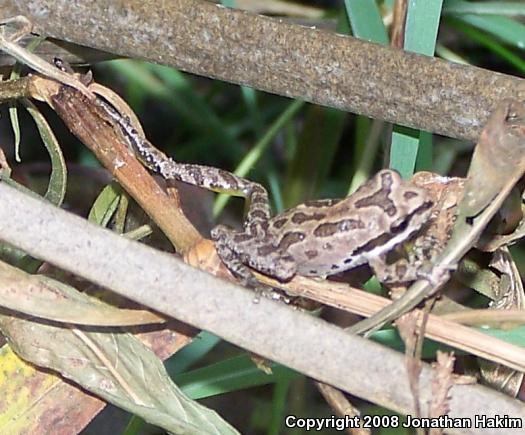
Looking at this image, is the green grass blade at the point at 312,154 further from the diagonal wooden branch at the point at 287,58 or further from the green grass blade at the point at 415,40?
the diagonal wooden branch at the point at 287,58

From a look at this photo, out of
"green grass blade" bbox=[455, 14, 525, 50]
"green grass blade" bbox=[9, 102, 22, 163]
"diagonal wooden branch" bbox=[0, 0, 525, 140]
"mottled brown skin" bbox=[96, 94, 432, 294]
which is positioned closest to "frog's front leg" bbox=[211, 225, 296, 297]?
"mottled brown skin" bbox=[96, 94, 432, 294]

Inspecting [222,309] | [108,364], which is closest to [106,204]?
[108,364]

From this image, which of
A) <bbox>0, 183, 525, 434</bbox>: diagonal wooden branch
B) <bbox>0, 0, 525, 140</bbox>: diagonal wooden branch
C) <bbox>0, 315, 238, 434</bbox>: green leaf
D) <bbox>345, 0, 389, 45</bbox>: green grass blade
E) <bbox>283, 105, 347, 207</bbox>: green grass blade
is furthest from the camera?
<bbox>283, 105, 347, 207</bbox>: green grass blade

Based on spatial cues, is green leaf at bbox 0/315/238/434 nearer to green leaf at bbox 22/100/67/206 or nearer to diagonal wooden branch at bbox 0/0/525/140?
green leaf at bbox 22/100/67/206

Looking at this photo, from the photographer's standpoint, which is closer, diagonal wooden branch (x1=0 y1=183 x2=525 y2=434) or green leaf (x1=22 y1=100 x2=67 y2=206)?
diagonal wooden branch (x1=0 y1=183 x2=525 y2=434)

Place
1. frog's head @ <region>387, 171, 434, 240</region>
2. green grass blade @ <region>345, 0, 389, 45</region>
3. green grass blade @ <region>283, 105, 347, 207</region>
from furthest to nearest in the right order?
green grass blade @ <region>283, 105, 347, 207</region> → green grass blade @ <region>345, 0, 389, 45</region> → frog's head @ <region>387, 171, 434, 240</region>

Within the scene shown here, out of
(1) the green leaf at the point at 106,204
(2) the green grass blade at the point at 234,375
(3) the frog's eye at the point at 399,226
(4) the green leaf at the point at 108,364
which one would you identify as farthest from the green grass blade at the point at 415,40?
(4) the green leaf at the point at 108,364

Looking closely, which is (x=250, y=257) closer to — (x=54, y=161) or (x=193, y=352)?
(x=54, y=161)
